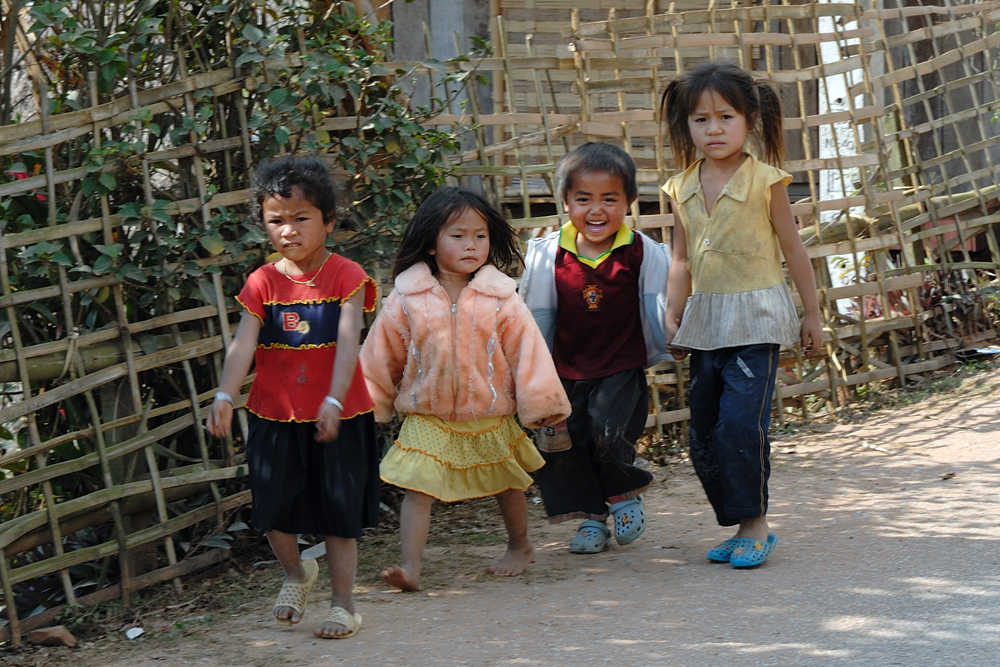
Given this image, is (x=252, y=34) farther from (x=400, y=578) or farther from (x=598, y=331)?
(x=400, y=578)

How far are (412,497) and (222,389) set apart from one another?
723 millimetres

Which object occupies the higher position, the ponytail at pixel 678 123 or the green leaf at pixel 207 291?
the ponytail at pixel 678 123

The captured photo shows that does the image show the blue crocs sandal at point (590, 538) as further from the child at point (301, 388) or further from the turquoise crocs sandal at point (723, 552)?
the child at point (301, 388)

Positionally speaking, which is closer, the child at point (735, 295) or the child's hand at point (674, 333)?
the child at point (735, 295)

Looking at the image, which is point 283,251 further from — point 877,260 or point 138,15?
point 877,260

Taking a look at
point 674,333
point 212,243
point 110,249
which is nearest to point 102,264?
point 110,249

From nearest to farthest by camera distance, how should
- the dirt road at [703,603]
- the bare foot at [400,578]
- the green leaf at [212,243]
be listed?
the dirt road at [703,603], the bare foot at [400,578], the green leaf at [212,243]

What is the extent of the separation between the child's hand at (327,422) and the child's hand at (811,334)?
1575 millimetres

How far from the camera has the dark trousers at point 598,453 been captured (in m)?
3.65

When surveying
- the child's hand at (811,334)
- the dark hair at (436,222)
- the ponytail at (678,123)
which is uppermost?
the ponytail at (678,123)

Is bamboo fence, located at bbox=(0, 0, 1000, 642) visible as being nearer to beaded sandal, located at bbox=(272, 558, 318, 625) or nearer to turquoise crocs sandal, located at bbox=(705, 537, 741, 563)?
beaded sandal, located at bbox=(272, 558, 318, 625)

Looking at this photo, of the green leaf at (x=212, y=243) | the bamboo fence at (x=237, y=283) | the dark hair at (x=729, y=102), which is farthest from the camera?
the green leaf at (x=212, y=243)

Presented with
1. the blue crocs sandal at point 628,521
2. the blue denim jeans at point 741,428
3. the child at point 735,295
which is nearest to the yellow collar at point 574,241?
the child at point 735,295

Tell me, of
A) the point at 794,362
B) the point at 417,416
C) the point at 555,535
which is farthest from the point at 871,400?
the point at 417,416
